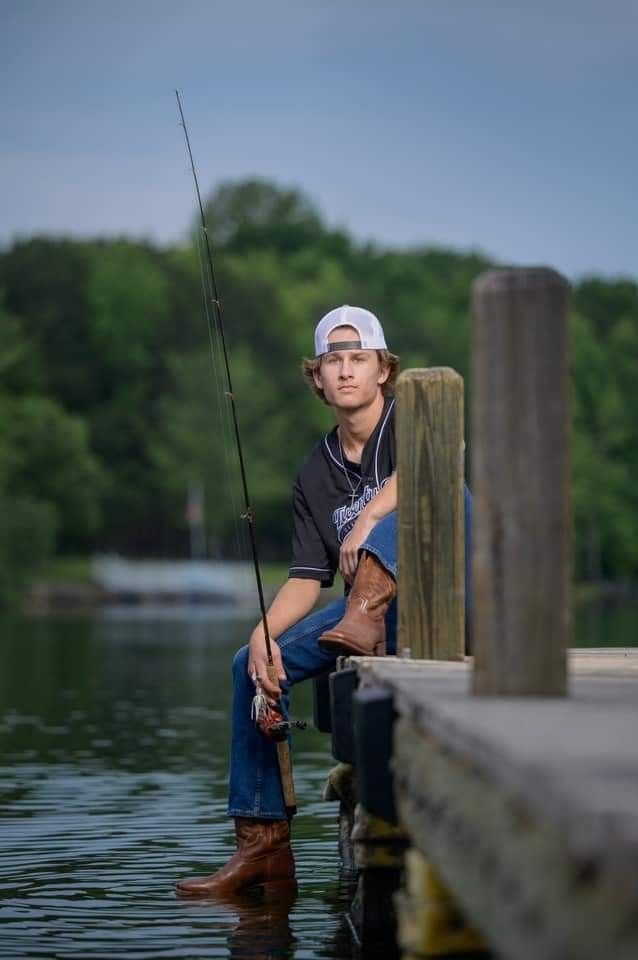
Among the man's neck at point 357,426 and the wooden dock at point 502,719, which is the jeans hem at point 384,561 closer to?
the wooden dock at point 502,719

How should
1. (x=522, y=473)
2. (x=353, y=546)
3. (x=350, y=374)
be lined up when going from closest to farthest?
(x=522, y=473), (x=353, y=546), (x=350, y=374)

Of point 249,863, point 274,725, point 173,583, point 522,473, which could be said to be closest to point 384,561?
point 274,725

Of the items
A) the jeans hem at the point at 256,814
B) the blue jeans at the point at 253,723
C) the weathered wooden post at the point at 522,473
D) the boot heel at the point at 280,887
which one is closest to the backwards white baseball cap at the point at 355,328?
the blue jeans at the point at 253,723

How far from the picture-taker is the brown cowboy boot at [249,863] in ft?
21.1

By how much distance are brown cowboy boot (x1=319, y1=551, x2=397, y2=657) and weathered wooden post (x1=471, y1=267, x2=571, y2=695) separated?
86.6 inches

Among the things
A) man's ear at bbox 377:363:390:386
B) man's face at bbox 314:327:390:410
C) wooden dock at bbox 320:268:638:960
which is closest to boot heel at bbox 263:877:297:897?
wooden dock at bbox 320:268:638:960

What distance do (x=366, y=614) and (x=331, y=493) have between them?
0.77m

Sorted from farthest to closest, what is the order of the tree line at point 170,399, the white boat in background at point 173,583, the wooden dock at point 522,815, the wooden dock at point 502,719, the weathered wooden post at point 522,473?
1. the tree line at point 170,399
2. the white boat in background at point 173,583
3. the weathered wooden post at point 522,473
4. the wooden dock at point 502,719
5. the wooden dock at point 522,815

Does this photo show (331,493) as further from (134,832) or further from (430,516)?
(134,832)

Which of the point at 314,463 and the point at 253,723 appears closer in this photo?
the point at 253,723

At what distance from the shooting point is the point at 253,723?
6.48 m

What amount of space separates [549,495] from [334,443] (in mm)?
3115

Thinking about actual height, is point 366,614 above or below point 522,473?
below

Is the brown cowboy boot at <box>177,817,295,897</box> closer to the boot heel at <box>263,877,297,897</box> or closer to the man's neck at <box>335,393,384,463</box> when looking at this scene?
the boot heel at <box>263,877,297,897</box>
